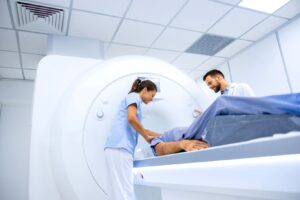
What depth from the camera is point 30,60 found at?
321cm

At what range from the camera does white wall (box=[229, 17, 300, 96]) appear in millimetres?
2740

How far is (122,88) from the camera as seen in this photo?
5.18 ft

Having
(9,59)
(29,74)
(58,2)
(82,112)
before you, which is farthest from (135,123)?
(29,74)

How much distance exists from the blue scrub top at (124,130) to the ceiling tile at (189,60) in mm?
2150

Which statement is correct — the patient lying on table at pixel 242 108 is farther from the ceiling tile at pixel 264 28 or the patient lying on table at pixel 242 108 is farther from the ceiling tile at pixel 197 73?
the ceiling tile at pixel 197 73

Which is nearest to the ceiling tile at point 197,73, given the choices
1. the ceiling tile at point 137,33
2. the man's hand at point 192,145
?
the ceiling tile at point 137,33

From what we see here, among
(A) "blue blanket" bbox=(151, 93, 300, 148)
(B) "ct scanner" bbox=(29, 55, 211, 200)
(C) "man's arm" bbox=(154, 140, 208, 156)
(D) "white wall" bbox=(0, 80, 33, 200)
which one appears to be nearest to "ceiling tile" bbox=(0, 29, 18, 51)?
(D) "white wall" bbox=(0, 80, 33, 200)

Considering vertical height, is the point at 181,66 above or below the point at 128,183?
above

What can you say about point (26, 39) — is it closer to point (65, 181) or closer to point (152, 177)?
point (65, 181)

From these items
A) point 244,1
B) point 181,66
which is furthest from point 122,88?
point 181,66

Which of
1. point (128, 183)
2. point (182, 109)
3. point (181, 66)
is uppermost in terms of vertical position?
point (181, 66)

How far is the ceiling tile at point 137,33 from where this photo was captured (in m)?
2.65

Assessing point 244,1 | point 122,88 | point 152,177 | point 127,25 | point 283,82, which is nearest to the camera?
point 152,177

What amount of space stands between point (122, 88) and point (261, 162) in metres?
1.15
